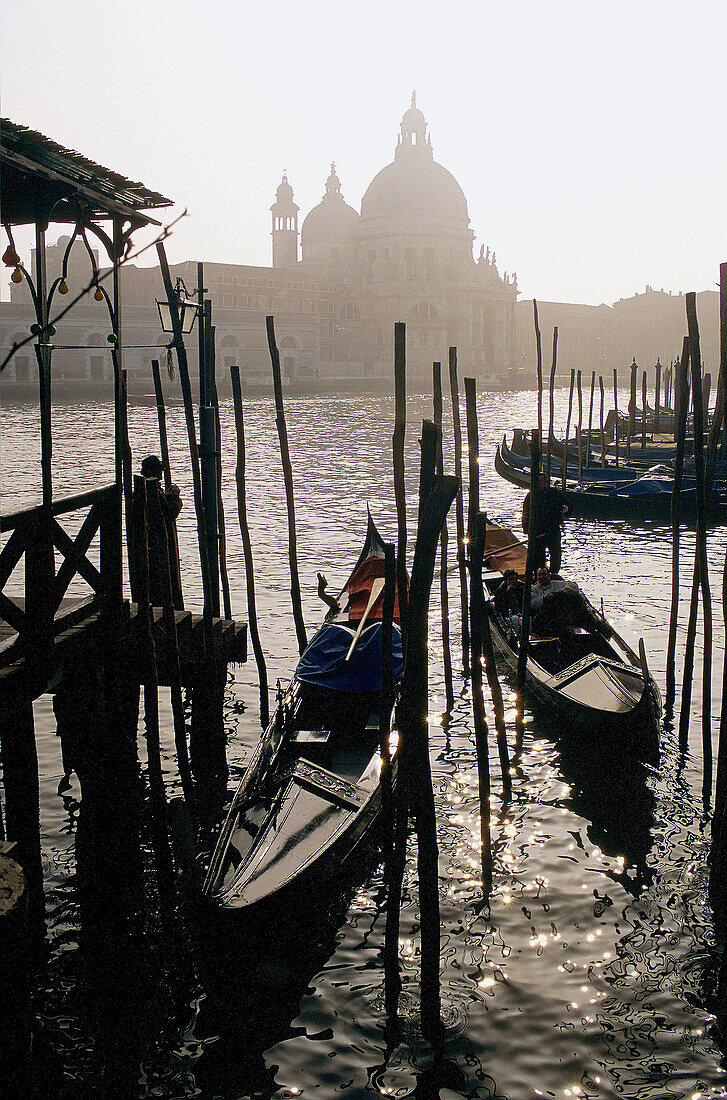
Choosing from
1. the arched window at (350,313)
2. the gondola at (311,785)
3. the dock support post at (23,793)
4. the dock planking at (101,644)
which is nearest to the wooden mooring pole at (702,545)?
the gondola at (311,785)

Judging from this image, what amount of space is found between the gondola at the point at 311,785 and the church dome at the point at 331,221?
227 feet

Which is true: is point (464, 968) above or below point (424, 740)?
below

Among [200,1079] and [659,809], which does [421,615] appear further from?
[659,809]

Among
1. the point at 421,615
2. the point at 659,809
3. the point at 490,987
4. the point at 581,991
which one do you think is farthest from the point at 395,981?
the point at 659,809

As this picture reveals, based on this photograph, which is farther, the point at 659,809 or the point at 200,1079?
the point at 659,809

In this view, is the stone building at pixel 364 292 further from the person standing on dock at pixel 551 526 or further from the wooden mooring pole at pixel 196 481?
the wooden mooring pole at pixel 196 481

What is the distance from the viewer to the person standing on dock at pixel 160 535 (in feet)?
16.6

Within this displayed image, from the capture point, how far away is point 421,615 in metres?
3.70

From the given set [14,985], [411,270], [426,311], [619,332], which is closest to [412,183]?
[411,270]

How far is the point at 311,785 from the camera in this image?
479cm

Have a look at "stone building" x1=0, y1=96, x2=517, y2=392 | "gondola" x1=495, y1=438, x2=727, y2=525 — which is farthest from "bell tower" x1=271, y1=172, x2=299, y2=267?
"gondola" x1=495, y1=438, x2=727, y2=525

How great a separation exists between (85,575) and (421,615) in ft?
5.66

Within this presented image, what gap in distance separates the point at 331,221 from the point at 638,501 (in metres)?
61.7

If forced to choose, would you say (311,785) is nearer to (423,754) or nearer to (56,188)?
(423,754)
